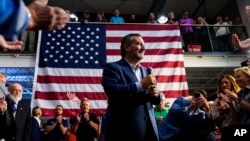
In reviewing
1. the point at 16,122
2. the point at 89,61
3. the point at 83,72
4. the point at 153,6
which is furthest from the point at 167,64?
the point at 153,6

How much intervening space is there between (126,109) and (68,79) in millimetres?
4339

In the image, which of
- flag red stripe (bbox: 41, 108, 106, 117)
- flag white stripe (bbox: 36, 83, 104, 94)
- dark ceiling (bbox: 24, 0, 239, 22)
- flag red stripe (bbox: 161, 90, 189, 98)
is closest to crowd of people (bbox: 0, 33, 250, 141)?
flag red stripe (bbox: 41, 108, 106, 117)

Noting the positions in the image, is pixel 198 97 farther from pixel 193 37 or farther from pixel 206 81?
pixel 206 81

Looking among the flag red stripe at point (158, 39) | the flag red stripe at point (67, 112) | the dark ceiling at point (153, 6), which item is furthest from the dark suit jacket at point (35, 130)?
the dark ceiling at point (153, 6)

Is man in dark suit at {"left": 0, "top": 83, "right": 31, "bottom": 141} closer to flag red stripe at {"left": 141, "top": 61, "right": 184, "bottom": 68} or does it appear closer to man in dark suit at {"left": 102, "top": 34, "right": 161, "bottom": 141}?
man in dark suit at {"left": 102, "top": 34, "right": 161, "bottom": 141}

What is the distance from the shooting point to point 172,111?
3053 millimetres

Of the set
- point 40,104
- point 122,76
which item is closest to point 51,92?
point 40,104

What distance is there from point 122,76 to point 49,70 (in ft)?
14.4

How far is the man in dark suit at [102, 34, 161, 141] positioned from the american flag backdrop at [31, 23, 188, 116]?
156 inches

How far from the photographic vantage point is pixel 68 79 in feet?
20.1

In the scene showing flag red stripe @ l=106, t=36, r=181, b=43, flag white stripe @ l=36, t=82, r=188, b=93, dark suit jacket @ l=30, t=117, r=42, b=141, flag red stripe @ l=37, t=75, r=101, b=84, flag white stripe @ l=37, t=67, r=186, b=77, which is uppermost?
flag red stripe @ l=106, t=36, r=181, b=43

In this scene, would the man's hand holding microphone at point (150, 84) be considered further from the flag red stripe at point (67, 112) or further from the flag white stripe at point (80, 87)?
the flag white stripe at point (80, 87)

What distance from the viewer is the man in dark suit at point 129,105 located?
1.88 metres

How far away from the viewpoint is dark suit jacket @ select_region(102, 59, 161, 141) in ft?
6.17
